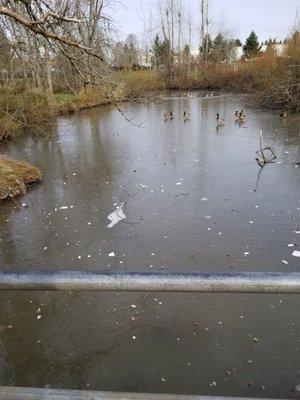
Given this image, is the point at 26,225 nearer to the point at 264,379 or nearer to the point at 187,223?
the point at 187,223

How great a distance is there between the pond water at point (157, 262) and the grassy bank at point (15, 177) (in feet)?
1.02

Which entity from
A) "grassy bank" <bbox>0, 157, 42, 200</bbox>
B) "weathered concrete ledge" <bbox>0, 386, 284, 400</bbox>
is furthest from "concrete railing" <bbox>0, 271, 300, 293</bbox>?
"grassy bank" <bbox>0, 157, 42, 200</bbox>

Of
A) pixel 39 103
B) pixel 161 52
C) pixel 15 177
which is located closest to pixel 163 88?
pixel 161 52

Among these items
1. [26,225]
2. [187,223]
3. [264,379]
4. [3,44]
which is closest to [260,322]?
[264,379]

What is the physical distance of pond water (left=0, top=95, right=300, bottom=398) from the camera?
346 cm

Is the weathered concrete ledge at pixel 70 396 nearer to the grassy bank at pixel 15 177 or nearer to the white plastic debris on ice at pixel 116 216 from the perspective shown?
the white plastic debris on ice at pixel 116 216

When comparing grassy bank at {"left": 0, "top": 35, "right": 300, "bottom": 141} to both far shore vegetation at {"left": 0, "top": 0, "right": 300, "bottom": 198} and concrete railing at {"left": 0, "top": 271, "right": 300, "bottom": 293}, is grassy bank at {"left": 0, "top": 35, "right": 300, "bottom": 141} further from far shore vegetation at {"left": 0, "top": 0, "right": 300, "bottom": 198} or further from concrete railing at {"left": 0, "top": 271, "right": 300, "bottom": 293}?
concrete railing at {"left": 0, "top": 271, "right": 300, "bottom": 293}

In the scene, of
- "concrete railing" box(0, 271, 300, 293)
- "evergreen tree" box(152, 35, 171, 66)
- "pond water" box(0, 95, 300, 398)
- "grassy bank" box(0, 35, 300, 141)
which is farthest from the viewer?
"evergreen tree" box(152, 35, 171, 66)

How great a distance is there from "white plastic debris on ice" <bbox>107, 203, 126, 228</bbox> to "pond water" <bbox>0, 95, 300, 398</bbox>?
118 mm

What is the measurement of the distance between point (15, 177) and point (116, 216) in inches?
122

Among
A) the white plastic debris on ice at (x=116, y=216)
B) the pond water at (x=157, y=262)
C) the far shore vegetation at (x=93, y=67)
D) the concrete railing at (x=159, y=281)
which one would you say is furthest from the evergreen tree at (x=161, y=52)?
the concrete railing at (x=159, y=281)

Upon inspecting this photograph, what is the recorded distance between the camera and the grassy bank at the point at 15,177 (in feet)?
26.4

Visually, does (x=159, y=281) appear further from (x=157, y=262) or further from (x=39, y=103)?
(x=39, y=103)

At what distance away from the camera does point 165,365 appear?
3.51 meters
